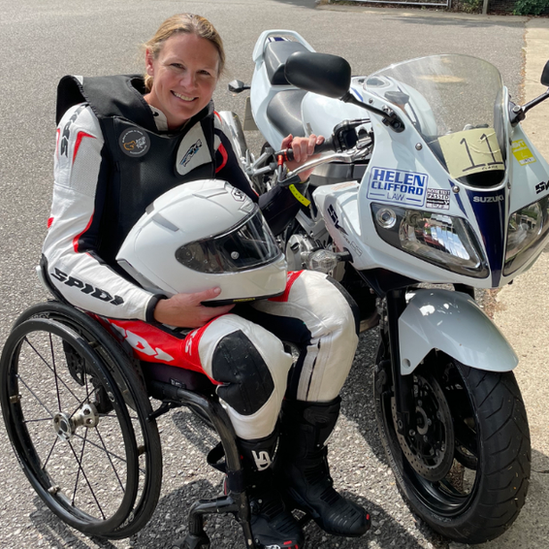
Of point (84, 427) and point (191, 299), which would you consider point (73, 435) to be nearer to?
point (84, 427)

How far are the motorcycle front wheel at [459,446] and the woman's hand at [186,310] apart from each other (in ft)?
2.22

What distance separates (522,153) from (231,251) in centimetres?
84

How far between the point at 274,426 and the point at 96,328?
20.8 inches

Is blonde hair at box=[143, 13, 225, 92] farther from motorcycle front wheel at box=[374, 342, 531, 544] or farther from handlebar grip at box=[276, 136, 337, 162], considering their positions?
motorcycle front wheel at box=[374, 342, 531, 544]

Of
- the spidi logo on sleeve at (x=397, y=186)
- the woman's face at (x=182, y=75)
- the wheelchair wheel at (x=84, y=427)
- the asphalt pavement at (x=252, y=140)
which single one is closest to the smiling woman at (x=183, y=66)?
the woman's face at (x=182, y=75)

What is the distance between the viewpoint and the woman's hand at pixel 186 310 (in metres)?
1.70

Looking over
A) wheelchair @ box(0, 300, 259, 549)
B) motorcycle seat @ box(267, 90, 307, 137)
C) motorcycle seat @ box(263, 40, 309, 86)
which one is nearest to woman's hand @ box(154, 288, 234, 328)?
wheelchair @ box(0, 300, 259, 549)

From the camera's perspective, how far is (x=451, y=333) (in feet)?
5.97

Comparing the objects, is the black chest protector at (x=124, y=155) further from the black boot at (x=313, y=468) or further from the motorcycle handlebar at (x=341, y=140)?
the black boot at (x=313, y=468)

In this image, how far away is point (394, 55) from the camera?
7992 mm

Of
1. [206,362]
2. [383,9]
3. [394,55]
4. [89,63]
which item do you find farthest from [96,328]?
[383,9]

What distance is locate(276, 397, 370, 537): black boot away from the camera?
1860 mm

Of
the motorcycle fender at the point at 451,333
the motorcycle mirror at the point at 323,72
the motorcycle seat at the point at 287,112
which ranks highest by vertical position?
the motorcycle mirror at the point at 323,72

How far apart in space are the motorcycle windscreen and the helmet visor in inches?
20.6
